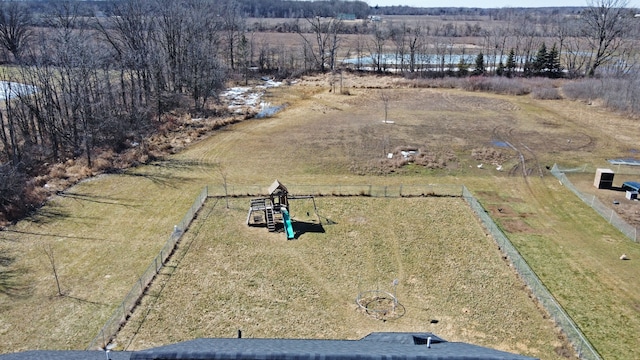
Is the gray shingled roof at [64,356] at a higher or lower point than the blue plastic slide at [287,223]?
higher

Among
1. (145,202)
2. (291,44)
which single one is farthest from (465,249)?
(291,44)

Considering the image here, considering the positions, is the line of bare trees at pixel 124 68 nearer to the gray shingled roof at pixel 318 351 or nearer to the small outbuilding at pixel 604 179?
the gray shingled roof at pixel 318 351

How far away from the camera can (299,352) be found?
11492mm

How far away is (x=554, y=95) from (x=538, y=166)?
2845 centimetres

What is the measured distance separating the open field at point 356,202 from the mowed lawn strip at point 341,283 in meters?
0.27

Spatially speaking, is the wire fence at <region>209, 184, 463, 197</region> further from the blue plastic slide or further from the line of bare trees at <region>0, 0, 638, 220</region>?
the line of bare trees at <region>0, 0, 638, 220</region>

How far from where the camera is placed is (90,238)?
80.3 feet

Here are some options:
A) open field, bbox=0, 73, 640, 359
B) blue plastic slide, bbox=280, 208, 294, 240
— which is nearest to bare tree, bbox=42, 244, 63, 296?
open field, bbox=0, 73, 640, 359

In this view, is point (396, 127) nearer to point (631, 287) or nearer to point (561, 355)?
point (631, 287)

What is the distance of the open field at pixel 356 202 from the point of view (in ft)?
62.0

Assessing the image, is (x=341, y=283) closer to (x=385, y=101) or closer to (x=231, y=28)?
(x=385, y=101)

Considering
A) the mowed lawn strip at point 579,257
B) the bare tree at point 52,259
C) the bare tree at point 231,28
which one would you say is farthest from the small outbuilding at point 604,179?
the bare tree at point 231,28

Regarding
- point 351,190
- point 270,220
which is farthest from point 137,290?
point 351,190

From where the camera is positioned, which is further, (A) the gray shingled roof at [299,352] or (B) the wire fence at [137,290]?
(B) the wire fence at [137,290]
